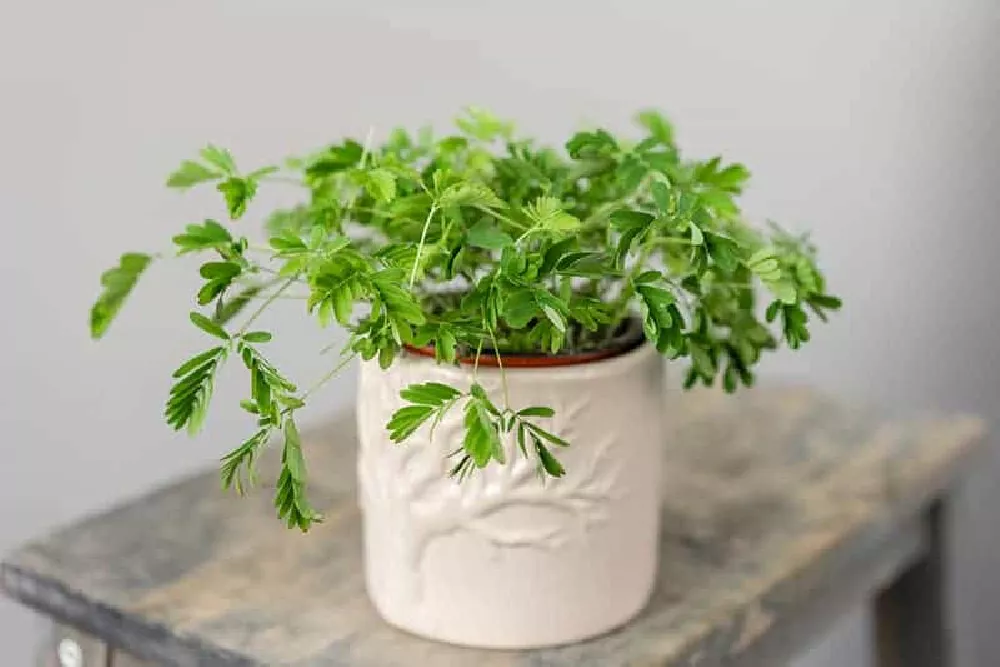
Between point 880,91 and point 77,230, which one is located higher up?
point 880,91

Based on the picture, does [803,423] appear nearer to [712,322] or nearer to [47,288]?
[712,322]

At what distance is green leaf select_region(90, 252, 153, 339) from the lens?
0.56 metres

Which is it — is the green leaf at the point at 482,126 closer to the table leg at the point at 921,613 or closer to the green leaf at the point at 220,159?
the green leaf at the point at 220,159

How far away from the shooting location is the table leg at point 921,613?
0.94 meters

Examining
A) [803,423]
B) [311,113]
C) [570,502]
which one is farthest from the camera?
[311,113]

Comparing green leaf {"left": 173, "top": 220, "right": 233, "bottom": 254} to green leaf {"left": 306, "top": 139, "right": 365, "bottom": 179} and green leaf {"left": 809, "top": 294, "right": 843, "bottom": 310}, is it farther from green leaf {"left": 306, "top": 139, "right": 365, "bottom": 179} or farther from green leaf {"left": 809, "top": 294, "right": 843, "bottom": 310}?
green leaf {"left": 809, "top": 294, "right": 843, "bottom": 310}

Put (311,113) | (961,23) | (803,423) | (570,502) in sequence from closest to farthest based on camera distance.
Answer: (570,502)
(803,423)
(961,23)
(311,113)

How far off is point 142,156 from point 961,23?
2.45ft

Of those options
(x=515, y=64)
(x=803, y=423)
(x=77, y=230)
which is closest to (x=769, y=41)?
(x=515, y=64)

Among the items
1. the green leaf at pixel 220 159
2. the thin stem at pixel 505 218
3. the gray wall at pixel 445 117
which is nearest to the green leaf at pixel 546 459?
the thin stem at pixel 505 218

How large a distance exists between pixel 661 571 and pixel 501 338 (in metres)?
0.20

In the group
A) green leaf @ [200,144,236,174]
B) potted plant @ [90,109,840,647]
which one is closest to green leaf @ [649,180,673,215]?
potted plant @ [90,109,840,647]

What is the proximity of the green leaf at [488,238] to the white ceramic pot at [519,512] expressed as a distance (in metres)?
0.07

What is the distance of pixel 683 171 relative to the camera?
622mm
